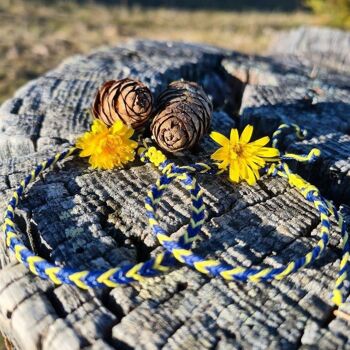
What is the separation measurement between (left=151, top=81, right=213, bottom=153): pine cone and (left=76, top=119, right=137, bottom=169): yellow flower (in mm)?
130

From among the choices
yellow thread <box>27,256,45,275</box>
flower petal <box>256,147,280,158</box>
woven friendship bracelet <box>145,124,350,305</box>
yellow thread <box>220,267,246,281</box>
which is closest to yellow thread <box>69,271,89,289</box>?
yellow thread <box>27,256,45,275</box>

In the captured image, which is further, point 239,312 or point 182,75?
point 182,75

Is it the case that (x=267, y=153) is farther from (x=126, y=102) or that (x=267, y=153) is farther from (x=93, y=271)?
(x=93, y=271)

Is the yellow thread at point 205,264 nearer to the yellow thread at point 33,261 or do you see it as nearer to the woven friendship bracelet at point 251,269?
the woven friendship bracelet at point 251,269

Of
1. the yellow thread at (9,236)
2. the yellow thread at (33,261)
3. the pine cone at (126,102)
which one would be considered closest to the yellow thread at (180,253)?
the yellow thread at (33,261)

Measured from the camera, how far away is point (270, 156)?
184 centimetres

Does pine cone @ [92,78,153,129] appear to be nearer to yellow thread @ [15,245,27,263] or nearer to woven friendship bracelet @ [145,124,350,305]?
woven friendship bracelet @ [145,124,350,305]

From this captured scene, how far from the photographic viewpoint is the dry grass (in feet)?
22.7

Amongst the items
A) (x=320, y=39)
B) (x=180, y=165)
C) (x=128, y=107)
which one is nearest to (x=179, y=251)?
(x=180, y=165)

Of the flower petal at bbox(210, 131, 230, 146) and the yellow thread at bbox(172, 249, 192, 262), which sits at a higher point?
the flower petal at bbox(210, 131, 230, 146)

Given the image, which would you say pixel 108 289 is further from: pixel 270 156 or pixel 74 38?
pixel 74 38

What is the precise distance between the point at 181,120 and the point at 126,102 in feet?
0.84

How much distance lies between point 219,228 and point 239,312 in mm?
365

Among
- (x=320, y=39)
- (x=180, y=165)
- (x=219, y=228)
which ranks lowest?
(x=219, y=228)
